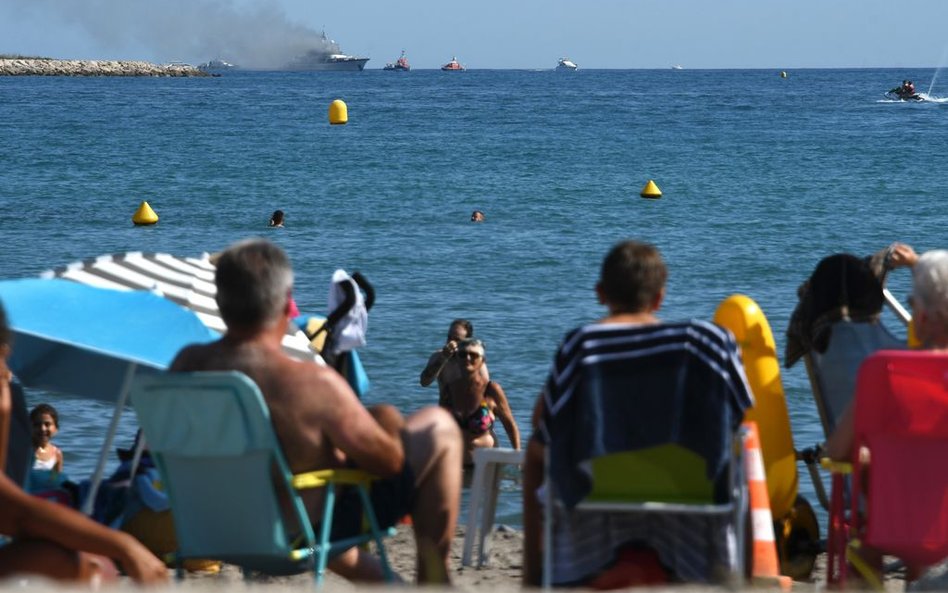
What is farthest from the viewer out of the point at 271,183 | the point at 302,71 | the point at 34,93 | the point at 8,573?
the point at 302,71

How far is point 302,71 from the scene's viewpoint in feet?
587

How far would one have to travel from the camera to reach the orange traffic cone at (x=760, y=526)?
183 inches

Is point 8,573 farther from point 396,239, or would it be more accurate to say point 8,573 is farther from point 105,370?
point 396,239

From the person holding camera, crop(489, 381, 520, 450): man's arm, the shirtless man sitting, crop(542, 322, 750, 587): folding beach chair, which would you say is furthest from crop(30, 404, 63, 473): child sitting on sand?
crop(542, 322, 750, 587): folding beach chair

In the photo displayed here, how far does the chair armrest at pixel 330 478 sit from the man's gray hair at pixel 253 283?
44 cm

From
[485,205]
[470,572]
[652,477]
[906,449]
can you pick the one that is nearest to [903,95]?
[485,205]

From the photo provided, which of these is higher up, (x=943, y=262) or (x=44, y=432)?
(x=943, y=262)

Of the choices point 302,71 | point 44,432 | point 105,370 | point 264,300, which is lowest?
point 44,432

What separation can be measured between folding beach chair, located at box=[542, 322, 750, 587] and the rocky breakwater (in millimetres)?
141580

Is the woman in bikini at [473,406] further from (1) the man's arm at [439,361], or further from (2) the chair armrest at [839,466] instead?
(2) the chair armrest at [839,466]

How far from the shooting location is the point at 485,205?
30469 millimetres

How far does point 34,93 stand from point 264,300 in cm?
9671

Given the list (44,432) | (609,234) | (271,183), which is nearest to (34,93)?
(271,183)

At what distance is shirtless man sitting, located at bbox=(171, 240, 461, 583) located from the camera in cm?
409
